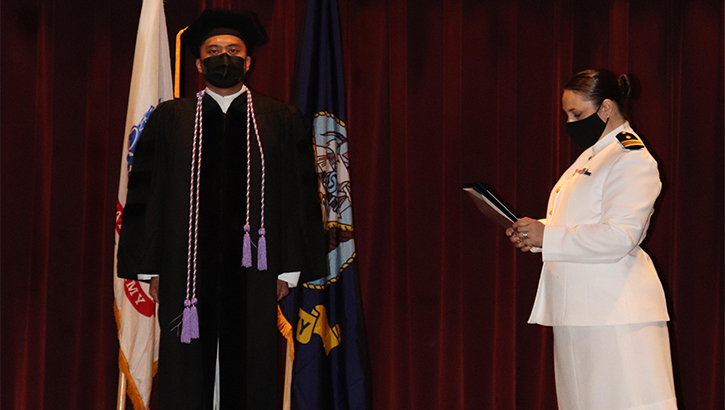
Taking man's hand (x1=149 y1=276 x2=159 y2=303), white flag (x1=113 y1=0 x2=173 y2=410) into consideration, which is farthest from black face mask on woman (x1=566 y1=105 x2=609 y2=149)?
white flag (x1=113 y1=0 x2=173 y2=410)

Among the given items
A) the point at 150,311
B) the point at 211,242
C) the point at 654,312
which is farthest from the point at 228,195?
the point at 654,312

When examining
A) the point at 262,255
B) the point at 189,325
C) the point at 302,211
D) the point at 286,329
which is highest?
the point at 302,211

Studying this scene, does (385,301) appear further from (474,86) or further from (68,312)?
(68,312)

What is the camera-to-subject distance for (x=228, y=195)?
2.23 meters

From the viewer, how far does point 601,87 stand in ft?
7.33

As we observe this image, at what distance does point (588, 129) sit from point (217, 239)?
54.5 inches

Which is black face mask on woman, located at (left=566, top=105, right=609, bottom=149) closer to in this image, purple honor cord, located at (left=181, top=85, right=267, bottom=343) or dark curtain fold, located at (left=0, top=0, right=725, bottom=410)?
purple honor cord, located at (left=181, top=85, right=267, bottom=343)

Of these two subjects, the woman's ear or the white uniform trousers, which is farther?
the woman's ear

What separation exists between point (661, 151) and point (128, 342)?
3054mm

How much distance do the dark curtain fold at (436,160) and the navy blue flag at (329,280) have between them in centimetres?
31

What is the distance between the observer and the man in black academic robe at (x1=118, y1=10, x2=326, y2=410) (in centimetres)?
219

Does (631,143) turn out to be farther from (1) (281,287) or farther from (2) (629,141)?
(1) (281,287)

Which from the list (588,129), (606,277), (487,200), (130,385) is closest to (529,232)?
(487,200)

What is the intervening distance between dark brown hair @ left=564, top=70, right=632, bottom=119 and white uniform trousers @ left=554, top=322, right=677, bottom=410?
79cm
